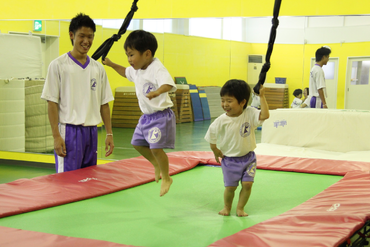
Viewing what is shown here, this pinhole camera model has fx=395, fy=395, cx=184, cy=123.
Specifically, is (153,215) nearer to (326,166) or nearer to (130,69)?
(130,69)

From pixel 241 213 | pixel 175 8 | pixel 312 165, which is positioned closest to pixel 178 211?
pixel 241 213

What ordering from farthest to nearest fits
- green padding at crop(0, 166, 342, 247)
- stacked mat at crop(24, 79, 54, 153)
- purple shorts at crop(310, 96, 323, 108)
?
stacked mat at crop(24, 79, 54, 153)
purple shorts at crop(310, 96, 323, 108)
green padding at crop(0, 166, 342, 247)

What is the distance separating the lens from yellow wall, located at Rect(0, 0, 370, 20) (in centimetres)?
598

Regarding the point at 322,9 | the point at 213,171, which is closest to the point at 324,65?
the point at 322,9

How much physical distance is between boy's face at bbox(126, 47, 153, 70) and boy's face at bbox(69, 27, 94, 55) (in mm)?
407

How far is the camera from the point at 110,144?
3.09 metres

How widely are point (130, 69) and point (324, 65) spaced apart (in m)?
4.00

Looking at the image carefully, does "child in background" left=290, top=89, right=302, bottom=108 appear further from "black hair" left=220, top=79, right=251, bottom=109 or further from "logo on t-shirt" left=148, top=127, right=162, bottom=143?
"logo on t-shirt" left=148, top=127, right=162, bottom=143

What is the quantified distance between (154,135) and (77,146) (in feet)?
2.12

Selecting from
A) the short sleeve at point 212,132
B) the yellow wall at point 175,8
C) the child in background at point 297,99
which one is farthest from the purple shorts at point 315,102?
the short sleeve at point 212,132

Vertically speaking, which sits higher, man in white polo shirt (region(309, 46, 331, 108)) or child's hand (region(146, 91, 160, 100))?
man in white polo shirt (region(309, 46, 331, 108))

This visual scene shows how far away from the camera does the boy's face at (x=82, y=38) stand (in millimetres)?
2758

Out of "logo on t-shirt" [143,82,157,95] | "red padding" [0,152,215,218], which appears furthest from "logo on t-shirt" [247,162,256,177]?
"red padding" [0,152,215,218]

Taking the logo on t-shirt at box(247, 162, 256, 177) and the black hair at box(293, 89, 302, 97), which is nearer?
the logo on t-shirt at box(247, 162, 256, 177)
